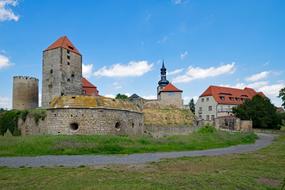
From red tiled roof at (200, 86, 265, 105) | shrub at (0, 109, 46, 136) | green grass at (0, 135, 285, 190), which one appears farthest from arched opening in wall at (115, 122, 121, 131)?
red tiled roof at (200, 86, 265, 105)

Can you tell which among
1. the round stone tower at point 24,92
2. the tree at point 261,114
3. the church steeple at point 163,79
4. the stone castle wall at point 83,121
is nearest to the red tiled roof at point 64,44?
the round stone tower at point 24,92

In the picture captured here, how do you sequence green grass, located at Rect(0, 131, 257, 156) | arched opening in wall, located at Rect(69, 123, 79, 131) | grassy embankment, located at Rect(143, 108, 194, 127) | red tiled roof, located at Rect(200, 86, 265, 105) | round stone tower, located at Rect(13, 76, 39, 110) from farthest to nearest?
red tiled roof, located at Rect(200, 86, 265, 105)
round stone tower, located at Rect(13, 76, 39, 110)
grassy embankment, located at Rect(143, 108, 194, 127)
arched opening in wall, located at Rect(69, 123, 79, 131)
green grass, located at Rect(0, 131, 257, 156)

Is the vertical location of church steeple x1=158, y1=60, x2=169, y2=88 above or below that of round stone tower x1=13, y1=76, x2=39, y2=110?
above

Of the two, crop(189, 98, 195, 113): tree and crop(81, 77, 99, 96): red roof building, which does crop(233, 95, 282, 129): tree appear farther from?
crop(189, 98, 195, 113): tree

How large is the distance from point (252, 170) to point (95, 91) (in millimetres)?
36806

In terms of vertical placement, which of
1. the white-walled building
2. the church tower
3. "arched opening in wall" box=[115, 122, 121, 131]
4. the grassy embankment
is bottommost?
"arched opening in wall" box=[115, 122, 121, 131]

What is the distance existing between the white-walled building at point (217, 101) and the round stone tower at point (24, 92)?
34.8m

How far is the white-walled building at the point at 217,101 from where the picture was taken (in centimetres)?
5691

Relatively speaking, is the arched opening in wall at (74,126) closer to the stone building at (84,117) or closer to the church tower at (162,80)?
the stone building at (84,117)

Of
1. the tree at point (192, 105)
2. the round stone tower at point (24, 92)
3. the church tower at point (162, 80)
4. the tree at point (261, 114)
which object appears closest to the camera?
the round stone tower at point (24, 92)

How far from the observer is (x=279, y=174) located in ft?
31.1

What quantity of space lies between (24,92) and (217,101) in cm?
3743

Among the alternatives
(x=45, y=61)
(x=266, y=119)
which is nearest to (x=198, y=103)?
(x=266, y=119)

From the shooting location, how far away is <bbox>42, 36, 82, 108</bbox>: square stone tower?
35781 millimetres
